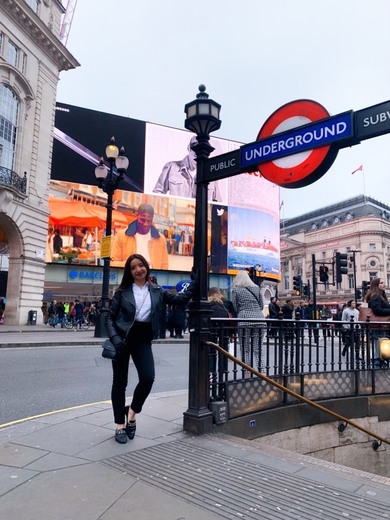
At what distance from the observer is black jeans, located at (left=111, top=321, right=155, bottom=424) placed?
408cm

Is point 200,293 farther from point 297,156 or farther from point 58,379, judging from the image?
point 58,379

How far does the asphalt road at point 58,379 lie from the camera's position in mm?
5793

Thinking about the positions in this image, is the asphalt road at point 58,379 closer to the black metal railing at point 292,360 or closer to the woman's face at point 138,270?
the black metal railing at point 292,360

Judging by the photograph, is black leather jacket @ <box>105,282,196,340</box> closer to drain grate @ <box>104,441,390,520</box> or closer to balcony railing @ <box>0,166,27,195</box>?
drain grate @ <box>104,441,390,520</box>

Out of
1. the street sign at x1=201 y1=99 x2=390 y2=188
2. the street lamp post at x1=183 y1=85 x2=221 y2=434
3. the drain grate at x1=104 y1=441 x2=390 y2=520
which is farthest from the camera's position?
the street lamp post at x1=183 y1=85 x2=221 y2=434

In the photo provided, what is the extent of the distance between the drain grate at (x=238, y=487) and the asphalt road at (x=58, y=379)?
7.61 feet

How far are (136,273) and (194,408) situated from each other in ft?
4.95

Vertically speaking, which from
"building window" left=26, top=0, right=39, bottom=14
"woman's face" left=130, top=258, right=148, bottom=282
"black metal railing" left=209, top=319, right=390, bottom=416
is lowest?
"black metal railing" left=209, top=319, right=390, bottom=416

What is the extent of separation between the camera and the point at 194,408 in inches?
173

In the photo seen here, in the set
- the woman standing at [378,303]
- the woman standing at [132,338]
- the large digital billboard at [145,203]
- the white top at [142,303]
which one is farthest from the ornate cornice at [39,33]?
the woman standing at [132,338]

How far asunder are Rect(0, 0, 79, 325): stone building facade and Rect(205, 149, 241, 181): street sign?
812 inches

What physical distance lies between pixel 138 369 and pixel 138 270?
0.95 m

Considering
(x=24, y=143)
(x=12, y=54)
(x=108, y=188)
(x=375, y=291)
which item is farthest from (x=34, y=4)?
(x=375, y=291)

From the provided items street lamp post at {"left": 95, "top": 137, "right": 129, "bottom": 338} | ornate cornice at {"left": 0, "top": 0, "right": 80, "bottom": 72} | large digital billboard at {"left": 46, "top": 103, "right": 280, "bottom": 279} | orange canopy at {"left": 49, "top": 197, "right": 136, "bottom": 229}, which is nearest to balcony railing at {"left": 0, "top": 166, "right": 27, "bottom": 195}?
ornate cornice at {"left": 0, "top": 0, "right": 80, "bottom": 72}
